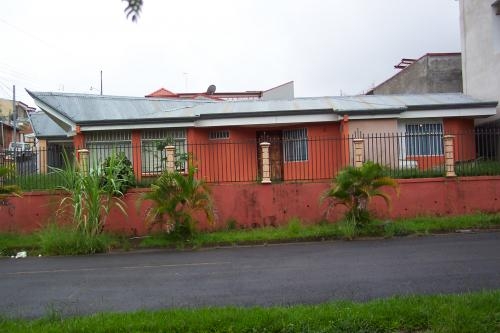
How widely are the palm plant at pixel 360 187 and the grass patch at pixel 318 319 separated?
21.5 feet

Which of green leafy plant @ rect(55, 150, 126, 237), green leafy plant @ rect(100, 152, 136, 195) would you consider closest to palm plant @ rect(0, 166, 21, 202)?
green leafy plant @ rect(55, 150, 126, 237)

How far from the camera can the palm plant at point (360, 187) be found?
1209 cm

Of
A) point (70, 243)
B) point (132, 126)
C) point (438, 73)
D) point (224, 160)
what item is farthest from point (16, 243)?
point (438, 73)

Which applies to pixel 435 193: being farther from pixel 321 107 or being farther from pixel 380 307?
pixel 380 307

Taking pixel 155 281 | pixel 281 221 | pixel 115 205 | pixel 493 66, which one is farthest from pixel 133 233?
pixel 493 66

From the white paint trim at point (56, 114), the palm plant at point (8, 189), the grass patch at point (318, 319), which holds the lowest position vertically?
the grass patch at point (318, 319)

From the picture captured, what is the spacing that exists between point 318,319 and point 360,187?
739 cm

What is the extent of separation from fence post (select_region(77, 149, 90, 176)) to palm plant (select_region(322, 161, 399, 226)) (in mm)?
5873

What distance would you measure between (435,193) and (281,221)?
13.7ft

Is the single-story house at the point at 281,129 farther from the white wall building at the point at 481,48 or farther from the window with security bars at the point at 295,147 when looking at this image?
the white wall building at the point at 481,48

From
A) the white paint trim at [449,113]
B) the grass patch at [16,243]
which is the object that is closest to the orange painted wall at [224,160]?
the grass patch at [16,243]

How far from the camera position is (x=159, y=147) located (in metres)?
16.3

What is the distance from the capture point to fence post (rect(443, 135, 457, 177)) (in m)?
13.7

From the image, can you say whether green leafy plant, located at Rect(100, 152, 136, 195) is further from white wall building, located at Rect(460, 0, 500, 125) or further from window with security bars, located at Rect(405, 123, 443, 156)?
white wall building, located at Rect(460, 0, 500, 125)
